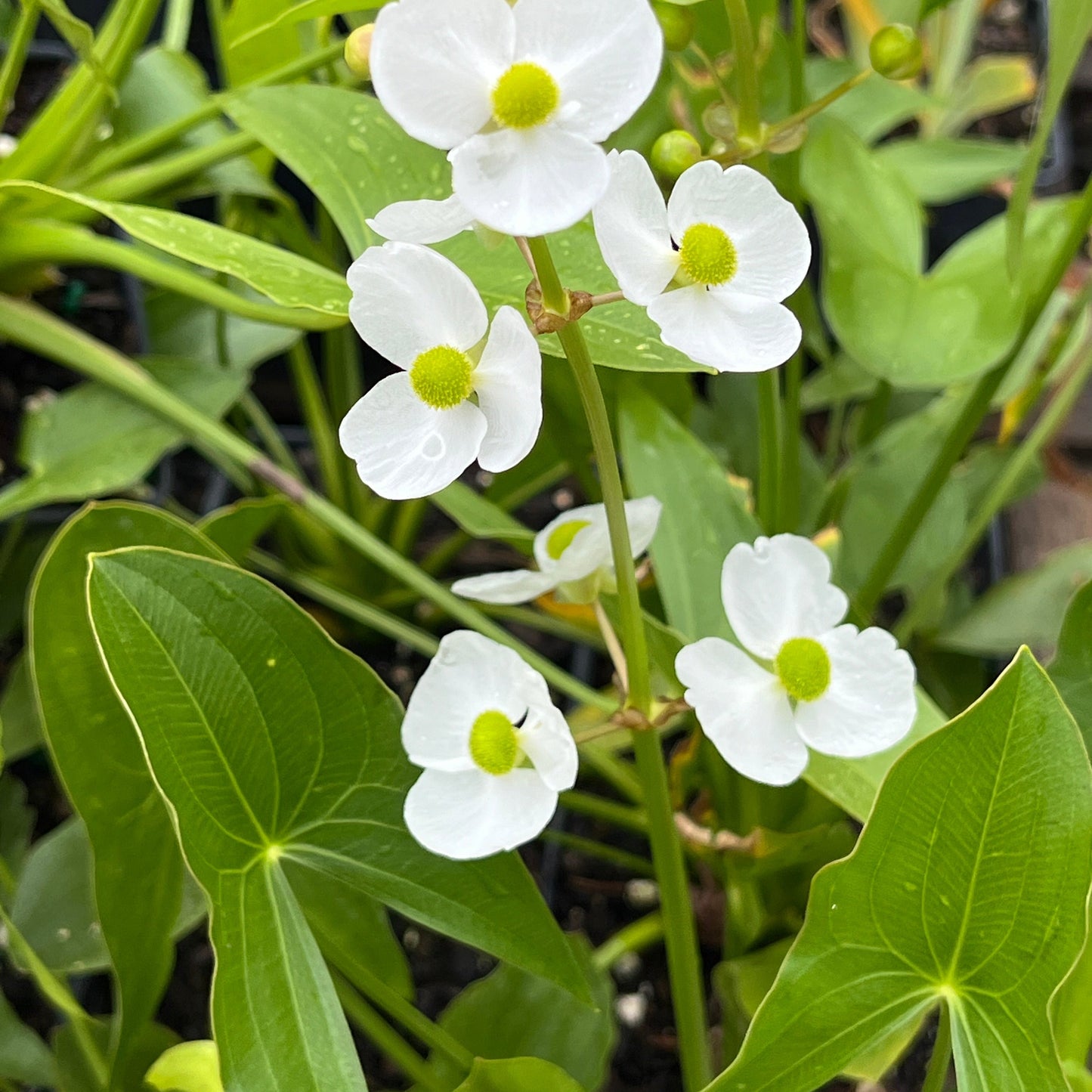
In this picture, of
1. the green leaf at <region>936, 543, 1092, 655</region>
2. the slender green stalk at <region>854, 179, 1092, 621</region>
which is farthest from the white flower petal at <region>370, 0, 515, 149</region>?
the green leaf at <region>936, 543, 1092, 655</region>

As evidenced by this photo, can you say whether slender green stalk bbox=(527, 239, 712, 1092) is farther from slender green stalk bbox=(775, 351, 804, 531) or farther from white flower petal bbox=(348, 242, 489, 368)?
slender green stalk bbox=(775, 351, 804, 531)

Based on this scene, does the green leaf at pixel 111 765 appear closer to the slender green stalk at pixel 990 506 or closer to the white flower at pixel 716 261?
the white flower at pixel 716 261

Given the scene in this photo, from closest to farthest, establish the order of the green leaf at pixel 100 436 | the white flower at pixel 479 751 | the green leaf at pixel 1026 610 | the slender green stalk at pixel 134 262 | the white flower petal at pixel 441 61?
1. the white flower petal at pixel 441 61
2. the white flower at pixel 479 751
3. the slender green stalk at pixel 134 262
4. the green leaf at pixel 100 436
5. the green leaf at pixel 1026 610

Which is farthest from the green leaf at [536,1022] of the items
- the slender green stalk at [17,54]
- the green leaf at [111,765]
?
the slender green stalk at [17,54]

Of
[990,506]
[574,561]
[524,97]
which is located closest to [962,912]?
[574,561]

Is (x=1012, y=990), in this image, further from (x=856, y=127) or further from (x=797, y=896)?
(x=856, y=127)

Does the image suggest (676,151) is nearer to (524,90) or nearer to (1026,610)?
(524,90)

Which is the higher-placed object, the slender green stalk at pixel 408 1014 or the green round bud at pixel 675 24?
the green round bud at pixel 675 24
